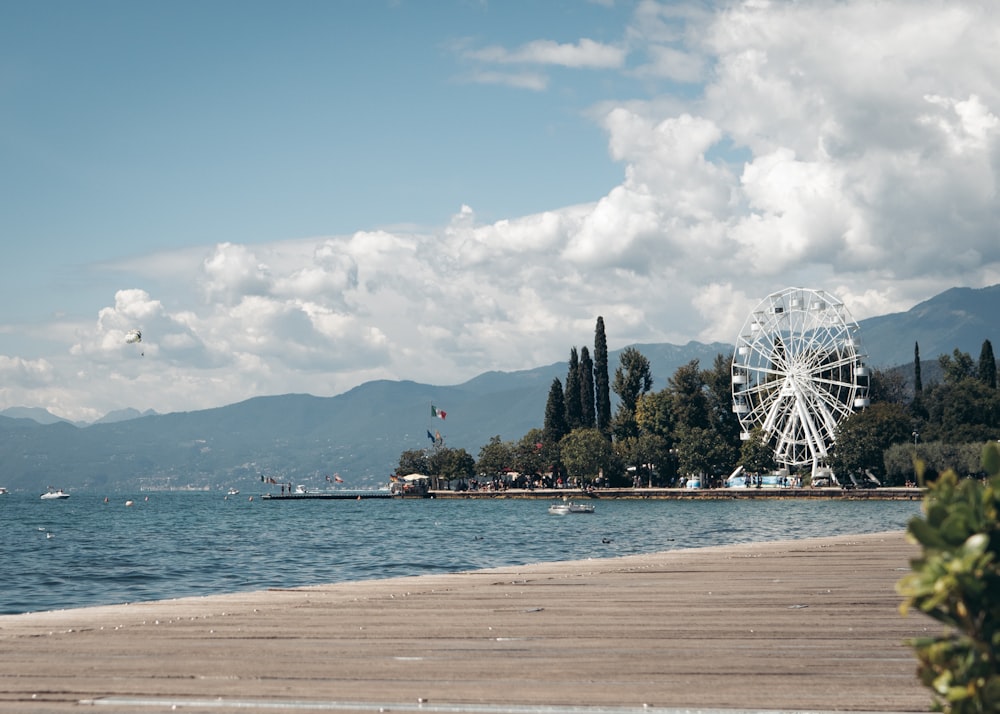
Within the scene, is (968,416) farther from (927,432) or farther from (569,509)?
(569,509)

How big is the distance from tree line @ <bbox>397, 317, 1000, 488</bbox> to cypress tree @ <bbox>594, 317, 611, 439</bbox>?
14cm

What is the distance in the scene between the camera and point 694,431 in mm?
142750

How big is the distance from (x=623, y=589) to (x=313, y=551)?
35024 mm

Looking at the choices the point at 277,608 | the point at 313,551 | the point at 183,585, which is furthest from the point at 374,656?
the point at 313,551

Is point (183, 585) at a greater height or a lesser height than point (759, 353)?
lesser

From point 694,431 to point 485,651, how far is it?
13450cm

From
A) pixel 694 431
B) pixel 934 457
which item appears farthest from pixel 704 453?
pixel 934 457

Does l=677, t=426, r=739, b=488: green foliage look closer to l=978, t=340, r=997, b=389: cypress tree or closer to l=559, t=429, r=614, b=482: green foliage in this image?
l=559, t=429, r=614, b=482: green foliage

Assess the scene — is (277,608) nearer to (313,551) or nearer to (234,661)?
(234,661)

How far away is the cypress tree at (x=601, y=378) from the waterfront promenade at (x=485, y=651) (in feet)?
424

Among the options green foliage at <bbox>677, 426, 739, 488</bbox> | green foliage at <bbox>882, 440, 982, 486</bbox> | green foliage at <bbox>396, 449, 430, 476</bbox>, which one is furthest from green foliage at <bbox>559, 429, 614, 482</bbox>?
green foliage at <bbox>396, 449, 430, 476</bbox>

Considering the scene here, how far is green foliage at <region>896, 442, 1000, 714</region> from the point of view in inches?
142

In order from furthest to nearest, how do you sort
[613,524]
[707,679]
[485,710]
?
[613,524], [707,679], [485,710]

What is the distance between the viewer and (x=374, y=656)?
10.6m
